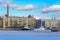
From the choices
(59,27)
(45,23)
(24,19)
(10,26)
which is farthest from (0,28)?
(59,27)

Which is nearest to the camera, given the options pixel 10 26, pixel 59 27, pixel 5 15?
pixel 59 27

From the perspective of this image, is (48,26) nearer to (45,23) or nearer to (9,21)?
(45,23)

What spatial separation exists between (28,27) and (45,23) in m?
5.74

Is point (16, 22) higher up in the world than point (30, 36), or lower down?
higher up

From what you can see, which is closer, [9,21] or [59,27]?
[59,27]

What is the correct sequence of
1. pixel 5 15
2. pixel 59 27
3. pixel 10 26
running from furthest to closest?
pixel 5 15, pixel 10 26, pixel 59 27

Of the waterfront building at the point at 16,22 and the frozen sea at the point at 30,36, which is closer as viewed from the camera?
the frozen sea at the point at 30,36

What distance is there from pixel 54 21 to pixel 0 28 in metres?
13.9

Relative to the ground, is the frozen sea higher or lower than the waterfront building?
lower

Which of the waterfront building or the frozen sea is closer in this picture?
the frozen sea

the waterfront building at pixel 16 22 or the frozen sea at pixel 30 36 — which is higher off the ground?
the waterfront building at pixel 16 22

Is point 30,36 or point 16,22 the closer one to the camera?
point 30,36

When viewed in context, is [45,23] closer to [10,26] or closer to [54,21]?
[54,21]

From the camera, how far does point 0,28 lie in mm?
54938
